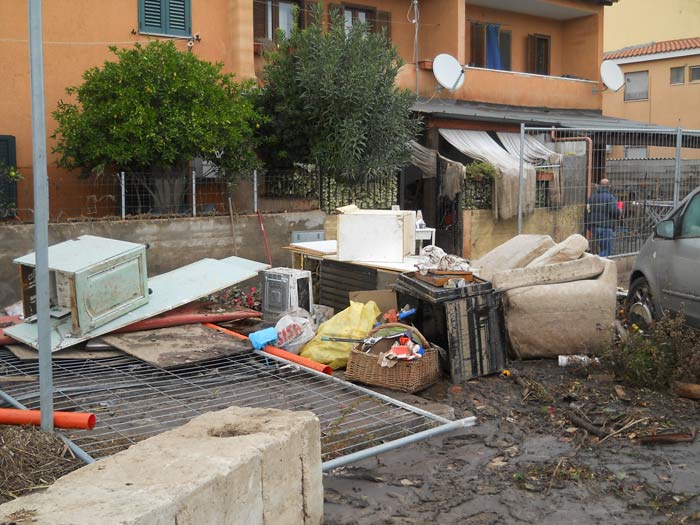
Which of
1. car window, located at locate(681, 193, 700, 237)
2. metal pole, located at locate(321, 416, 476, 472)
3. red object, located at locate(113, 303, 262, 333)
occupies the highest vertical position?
car window, located at locate(681, 193, 700, 237)

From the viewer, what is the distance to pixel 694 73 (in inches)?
1148

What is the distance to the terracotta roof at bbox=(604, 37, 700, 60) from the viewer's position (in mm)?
29094

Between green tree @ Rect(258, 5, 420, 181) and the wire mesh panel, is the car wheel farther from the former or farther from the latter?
green tree @ Rect(258, 5, 420, 181)

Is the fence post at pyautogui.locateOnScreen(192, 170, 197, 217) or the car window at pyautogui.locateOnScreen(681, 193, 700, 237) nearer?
the car window at pyautogui.locateOnScreen(681, 193, 700, 237)

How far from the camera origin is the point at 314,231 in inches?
456

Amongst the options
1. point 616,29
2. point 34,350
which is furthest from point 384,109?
point 616,29

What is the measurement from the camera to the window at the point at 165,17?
504 inches

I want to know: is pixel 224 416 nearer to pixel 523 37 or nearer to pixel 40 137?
pixel 40 137

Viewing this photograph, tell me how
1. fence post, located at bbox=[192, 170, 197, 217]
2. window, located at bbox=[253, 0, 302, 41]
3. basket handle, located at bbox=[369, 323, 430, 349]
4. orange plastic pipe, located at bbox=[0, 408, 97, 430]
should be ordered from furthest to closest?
window, located at bbox=[253, 0, 302, 41], fence post, located at bbox=[192, 170, 197, 217], basket handle, located at bbox=[369, 323, 430, 349], orange plastic pipe, located at bbox=[0, 408, 97, 430]

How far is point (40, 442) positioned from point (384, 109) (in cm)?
880

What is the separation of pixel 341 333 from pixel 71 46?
8.05m

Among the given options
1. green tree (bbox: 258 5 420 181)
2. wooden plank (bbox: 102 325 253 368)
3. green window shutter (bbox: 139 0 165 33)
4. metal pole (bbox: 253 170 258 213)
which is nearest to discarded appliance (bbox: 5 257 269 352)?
wooden plank (bbox: 102 325 253 368)

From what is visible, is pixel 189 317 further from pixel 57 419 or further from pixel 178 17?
pixel 178 17

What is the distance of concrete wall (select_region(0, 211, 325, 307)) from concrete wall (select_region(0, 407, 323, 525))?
6.50 metres
